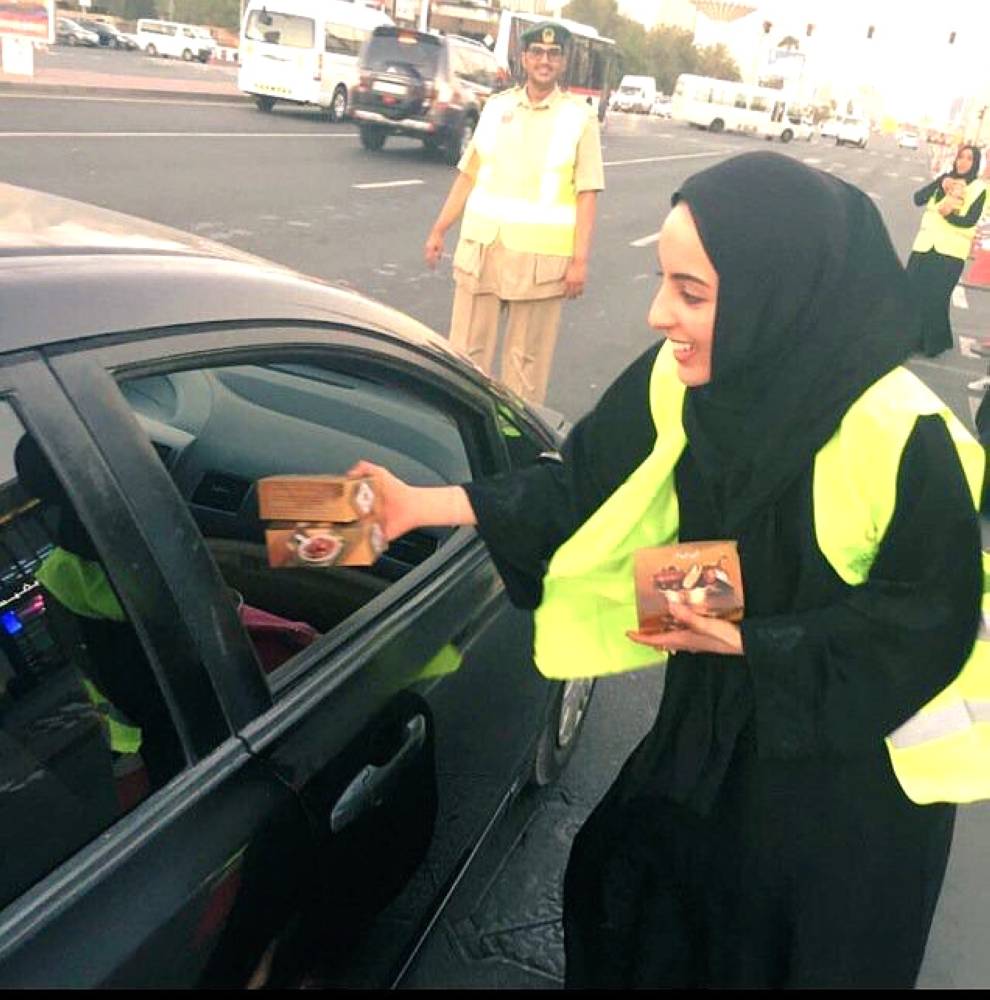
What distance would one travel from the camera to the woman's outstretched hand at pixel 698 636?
1.49 meters

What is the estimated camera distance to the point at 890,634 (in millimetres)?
1417

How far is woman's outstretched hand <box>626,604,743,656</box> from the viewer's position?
1485mm

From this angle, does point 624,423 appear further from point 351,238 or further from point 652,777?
point 351,238

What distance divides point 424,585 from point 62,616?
0.74m

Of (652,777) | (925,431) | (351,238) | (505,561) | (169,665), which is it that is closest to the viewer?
(169,665)

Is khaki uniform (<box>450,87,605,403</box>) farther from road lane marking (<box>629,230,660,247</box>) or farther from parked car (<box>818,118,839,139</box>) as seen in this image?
parked car (<box>818,118,839,139</box>)

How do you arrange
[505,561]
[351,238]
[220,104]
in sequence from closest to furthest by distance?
[505,561], [351,238], [220,104]

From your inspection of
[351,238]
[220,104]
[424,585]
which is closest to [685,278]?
[424,585]

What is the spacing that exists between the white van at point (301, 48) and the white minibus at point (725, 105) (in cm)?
2908

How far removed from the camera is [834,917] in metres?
1.58

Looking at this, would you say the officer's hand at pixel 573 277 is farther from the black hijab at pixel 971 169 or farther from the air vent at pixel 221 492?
the black hijab at pixel 971 169

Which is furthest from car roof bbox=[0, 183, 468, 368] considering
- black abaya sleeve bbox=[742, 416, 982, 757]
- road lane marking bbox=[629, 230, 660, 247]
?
road lane marking bbox=[629, 230, 660, 247]

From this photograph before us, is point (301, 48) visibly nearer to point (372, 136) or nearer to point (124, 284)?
point (372, 136)

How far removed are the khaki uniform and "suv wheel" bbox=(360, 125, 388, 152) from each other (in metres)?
13.6
